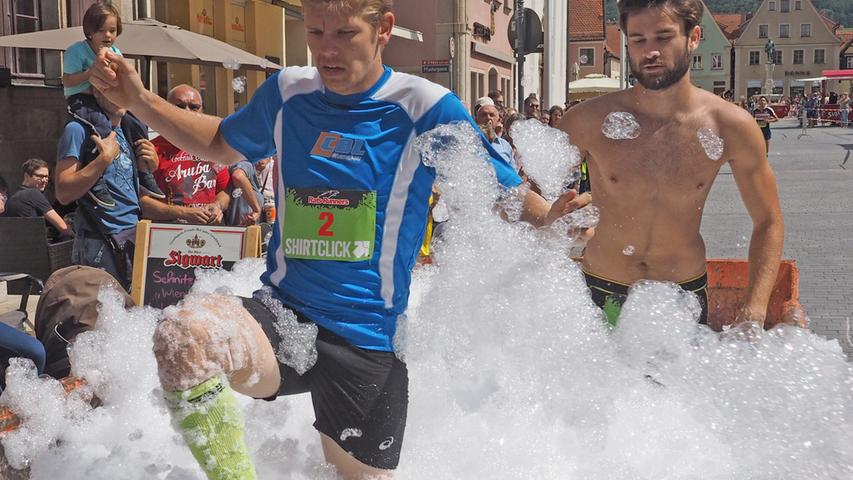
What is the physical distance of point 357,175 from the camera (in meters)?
2.73

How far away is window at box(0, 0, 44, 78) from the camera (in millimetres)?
10445

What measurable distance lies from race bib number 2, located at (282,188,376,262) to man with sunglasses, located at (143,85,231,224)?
3.47 m

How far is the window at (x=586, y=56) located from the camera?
254 feet

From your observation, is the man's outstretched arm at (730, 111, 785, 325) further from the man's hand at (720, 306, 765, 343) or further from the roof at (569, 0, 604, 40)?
the roof at (569, 0, 604, 40)

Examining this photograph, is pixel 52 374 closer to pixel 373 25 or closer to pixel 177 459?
pixel 177 459

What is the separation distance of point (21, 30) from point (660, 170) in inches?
356

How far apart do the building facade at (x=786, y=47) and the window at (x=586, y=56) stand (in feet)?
145

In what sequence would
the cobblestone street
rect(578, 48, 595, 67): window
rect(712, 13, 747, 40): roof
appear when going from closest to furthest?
the cobblestone street, rect(578, 48, 595, 67): window, rect(712, 13, 747, 40): roof

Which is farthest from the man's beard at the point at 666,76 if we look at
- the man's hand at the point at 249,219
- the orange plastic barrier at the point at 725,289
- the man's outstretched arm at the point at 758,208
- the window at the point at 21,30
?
the window at the point at 21,30

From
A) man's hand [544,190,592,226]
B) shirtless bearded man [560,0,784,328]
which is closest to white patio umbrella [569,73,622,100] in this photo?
shirtless bearded man [560,0,784,328]

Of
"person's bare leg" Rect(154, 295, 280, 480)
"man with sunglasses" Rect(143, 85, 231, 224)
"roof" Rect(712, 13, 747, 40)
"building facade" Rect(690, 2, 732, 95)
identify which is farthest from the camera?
"roof" Rect(712, 13, 747, 40)

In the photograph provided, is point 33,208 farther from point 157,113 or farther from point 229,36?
point 229,36

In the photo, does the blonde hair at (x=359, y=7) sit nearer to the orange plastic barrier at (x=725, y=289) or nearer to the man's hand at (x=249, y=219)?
the orange plastic barrier at (x=725, y=289)

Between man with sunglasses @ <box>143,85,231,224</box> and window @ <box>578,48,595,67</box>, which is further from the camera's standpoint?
window @ <box>578,48,595,67</box>
